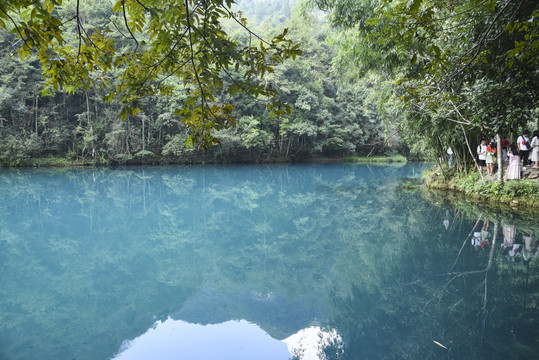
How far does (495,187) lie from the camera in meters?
8.80

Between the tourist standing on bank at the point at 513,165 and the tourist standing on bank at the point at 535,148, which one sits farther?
the tourist standing on bank at the point at 535,148

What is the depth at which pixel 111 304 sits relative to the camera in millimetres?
3785

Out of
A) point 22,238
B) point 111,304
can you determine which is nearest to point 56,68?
point 111,304

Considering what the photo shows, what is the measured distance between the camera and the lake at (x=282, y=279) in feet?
10.0

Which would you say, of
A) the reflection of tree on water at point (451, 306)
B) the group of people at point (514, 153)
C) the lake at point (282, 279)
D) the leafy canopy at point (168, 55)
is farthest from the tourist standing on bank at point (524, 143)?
the leafy canopy at point (168, 55)

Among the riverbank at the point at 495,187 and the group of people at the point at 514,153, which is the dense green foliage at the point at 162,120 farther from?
the group of people at the point at 514,153

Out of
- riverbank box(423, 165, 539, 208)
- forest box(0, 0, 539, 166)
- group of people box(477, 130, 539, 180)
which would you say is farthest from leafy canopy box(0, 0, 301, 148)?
group of people box(477, 130, 539, 180)

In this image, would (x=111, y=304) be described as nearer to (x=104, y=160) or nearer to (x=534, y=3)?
(x=534, y=3)

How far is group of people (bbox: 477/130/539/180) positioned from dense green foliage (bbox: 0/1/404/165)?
766 cm

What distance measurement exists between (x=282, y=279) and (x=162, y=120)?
1925cm

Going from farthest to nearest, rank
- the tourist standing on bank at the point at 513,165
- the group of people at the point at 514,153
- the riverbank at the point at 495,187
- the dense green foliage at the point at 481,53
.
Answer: the group of people at the point at 514,153 < the tourist standing on bank at the point at 513,165 < the riverbank at the point at 495,187 < the dense green foliage at the point at 481,53

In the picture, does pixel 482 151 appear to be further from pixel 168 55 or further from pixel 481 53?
pixel 168 55

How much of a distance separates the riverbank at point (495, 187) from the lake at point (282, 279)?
1.95 feet

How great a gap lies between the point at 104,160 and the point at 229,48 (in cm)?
2169
